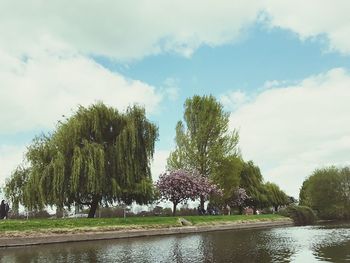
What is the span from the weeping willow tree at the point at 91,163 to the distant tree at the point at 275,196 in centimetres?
4590

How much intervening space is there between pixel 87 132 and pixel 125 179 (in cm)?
537

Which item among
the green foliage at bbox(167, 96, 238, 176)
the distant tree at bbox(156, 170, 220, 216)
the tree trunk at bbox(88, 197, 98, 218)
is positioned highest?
the green foliage at bbox(167, 96, 238, 176)

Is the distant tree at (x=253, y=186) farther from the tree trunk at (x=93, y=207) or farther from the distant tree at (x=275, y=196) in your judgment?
the tree trunk at (x=93, y=207)

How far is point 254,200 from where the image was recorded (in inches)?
2980

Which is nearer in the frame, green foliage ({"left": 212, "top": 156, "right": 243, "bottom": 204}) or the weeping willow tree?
the weeping willow tree

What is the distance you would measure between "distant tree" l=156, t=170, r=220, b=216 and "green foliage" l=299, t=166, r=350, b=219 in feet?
97.2

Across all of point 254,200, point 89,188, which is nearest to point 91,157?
point 89,188

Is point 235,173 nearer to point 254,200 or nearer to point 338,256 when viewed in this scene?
point 254,200

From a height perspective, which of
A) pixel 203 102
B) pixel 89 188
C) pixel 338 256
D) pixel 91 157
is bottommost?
pixel 338 256

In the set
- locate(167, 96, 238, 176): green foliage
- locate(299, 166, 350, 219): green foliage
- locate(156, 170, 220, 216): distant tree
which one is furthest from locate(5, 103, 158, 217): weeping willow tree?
Answer: locate(299, 166, 350, 219): green foliage

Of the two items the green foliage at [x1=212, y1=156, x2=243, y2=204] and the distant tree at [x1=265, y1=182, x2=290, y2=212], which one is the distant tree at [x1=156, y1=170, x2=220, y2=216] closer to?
the green foliage at [x1=212, y1=156, x2=243, y2=204]

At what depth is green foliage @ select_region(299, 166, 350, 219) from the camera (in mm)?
72438

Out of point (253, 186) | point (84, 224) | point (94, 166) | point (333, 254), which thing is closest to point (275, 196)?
point (253, 186)

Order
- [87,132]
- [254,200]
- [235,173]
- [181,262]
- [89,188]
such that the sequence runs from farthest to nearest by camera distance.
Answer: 1. [254,200]
2. [235,173]
3. [87,132]
4. [89,188]
5. [181,262]
